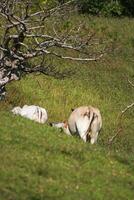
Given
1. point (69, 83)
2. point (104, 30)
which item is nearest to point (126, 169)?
point (69, 83)

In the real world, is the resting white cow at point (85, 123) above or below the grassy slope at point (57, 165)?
below

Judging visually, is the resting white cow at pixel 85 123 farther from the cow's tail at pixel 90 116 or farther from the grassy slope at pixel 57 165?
the grassy slope at pixel 57 165

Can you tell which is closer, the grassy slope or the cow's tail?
the grassy slope

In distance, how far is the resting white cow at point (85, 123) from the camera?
1933cm

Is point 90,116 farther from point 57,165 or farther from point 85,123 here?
point 57,165

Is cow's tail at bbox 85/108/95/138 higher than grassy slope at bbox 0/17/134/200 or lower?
lower

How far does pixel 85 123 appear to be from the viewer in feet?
63.9

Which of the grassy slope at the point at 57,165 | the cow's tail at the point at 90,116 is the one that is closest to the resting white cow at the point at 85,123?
the cow's tail at the point at 90,116

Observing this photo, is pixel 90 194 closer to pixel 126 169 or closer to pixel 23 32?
pixel 126 169

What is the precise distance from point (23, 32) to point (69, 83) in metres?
10.7

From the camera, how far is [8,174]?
39.2 ft

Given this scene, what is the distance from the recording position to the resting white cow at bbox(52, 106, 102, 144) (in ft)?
63.4

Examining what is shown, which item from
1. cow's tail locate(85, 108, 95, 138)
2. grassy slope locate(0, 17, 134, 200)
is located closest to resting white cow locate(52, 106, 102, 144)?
cow's tail locate(85, 108, 95, 138)

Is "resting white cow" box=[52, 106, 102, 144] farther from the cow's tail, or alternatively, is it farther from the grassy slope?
the grassy slope
